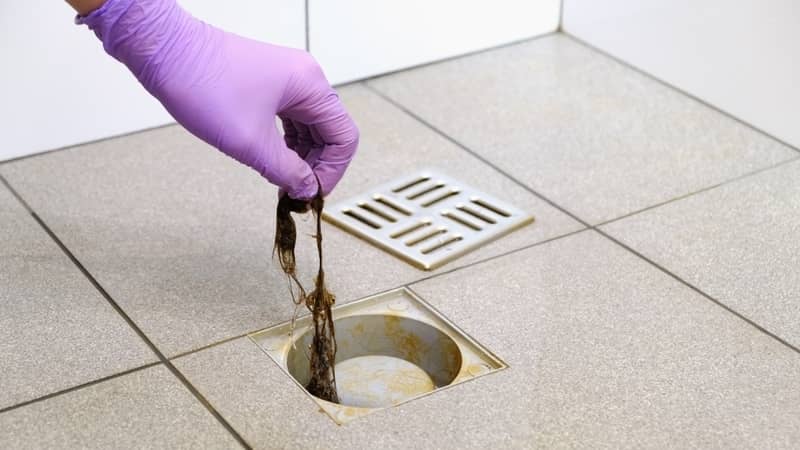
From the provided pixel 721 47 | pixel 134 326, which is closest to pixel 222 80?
pixel 134 326

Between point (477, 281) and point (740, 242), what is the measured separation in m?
0.44

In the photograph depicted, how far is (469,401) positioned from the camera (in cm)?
142

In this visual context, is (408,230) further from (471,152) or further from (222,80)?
(222,80)

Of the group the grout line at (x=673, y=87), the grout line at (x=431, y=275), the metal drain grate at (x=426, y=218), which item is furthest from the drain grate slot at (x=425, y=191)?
the grout line at (x=673, y=87)

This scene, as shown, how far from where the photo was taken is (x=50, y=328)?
1.53 m

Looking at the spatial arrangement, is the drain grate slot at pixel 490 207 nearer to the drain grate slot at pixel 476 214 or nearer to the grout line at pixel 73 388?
the drain grate slot at pixel 476 214

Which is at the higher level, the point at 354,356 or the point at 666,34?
the point at 666,34

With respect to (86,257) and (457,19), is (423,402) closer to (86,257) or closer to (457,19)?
(86,257)

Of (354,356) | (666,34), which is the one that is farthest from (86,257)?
(666,34)

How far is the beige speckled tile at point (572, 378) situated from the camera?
1.36 metres

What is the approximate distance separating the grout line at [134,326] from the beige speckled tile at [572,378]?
0.01 m

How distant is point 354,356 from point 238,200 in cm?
37

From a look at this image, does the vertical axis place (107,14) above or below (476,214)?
above

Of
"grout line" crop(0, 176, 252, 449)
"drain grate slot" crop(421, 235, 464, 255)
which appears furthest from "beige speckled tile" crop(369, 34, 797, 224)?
"grout line" crop(0, 176, 252, 449)
